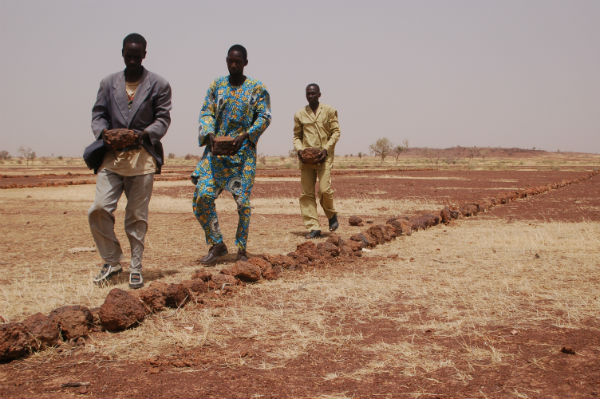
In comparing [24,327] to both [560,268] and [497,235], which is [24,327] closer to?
[560,268]

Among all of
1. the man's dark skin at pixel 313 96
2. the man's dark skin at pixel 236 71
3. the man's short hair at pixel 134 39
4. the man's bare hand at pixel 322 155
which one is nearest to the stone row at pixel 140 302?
the man's dark skin at pixel 236 71

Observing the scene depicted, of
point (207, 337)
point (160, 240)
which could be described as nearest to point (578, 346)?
point (207, 337)

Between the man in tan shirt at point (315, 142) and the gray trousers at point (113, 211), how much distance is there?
3580 mm

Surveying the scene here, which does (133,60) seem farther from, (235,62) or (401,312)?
(401,312)

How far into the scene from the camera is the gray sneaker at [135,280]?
4864 millimetres

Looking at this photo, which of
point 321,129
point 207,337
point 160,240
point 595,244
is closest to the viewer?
point 207,337

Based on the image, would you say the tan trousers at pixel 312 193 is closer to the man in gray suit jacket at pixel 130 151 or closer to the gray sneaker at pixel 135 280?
the man in gray suit jacket at pixel 130 151

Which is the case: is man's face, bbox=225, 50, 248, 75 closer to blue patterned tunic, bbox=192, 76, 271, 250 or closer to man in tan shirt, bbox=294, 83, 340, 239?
blue patterned tunic, bbox=192, 76, 271, 250

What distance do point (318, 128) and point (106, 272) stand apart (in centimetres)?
444

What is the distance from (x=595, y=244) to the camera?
7.11 m

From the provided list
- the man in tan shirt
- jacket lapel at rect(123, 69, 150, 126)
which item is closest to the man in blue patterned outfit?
jacket lapel at rect(123, 69, 150, 126)

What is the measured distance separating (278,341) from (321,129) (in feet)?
18.4

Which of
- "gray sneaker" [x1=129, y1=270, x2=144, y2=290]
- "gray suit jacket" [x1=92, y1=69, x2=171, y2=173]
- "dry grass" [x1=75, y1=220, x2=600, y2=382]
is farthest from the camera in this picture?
"gray suit jacket" [x1=92, y1=69, x2=171, y2=173]

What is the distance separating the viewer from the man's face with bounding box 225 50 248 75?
19.8 ft
